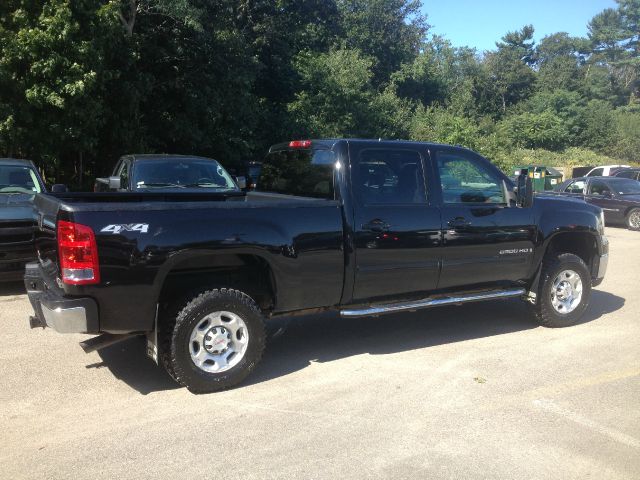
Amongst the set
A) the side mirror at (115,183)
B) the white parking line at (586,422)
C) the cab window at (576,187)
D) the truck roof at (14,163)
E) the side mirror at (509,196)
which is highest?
the truck roof at (14,163)

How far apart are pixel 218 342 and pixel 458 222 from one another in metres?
2.63

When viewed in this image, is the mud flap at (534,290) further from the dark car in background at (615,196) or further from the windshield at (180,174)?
the dark car in background at (615,196)

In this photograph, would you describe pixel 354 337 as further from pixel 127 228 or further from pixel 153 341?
pixel 127 228

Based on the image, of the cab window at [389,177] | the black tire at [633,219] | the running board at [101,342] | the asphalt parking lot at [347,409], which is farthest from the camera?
the black tire at [633,219]

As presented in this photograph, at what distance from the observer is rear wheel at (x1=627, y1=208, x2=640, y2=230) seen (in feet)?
55.1

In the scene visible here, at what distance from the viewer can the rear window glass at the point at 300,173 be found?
17.9 ft

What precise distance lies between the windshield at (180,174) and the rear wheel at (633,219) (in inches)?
504

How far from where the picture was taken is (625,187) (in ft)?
57.1

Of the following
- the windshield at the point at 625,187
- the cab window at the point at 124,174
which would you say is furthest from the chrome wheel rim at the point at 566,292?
the windshield at the point at 625,187

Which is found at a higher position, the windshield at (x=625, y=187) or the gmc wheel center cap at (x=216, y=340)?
the windshield at (x=625, y=187)

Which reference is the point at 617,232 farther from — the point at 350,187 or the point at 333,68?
the point at 333,68

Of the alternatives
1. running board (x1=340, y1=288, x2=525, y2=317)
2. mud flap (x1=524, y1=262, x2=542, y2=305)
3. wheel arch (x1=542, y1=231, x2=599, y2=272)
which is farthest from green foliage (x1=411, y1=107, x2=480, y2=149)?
running board (x1=340, y1=288, x2=525, y2=317)

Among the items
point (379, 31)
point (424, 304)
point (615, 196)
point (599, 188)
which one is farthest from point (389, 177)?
point (379, 31)

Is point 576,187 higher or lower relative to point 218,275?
higher
